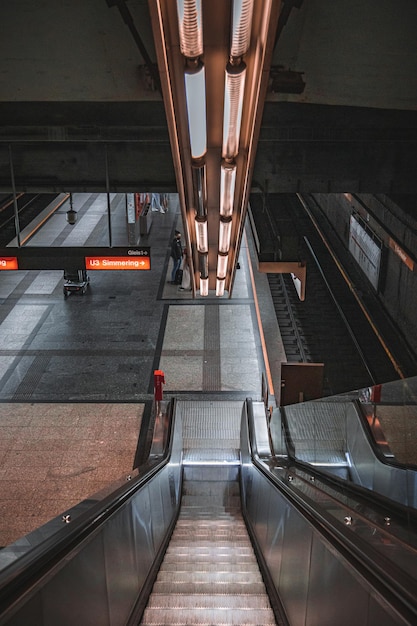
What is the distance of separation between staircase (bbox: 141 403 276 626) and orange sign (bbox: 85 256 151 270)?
9.06 feet

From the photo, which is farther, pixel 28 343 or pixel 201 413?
pixel 28 343

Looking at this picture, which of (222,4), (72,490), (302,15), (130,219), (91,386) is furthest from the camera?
(130,219)

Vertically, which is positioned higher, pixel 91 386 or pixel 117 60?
pixel 117 60

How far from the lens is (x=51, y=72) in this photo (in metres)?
5.86

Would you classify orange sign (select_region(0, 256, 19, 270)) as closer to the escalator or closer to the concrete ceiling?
the concrete ceiling

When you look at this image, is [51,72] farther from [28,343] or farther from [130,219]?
[130,219]

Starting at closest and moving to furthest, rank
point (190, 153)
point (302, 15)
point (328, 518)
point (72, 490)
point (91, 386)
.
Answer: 1. point (328, 518)
2. point (190, 153)
3. point (302, 15)
4. point (72, 490)
5. point (91, 386)

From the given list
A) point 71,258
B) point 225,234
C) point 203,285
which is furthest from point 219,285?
point 225,234

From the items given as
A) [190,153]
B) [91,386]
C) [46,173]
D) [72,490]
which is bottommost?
[72,490]

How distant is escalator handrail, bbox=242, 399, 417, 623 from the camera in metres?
1.79

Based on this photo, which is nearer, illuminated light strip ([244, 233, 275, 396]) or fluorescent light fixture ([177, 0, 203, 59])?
fluorescent light fixture ([177, 0, 203, 59])

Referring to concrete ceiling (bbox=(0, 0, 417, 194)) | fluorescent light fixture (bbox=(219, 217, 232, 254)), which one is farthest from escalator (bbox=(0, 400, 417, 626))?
concrete ceiling (bbox=(0, 0, 417, 194))

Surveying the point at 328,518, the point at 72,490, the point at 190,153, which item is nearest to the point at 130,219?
the point at 72,490

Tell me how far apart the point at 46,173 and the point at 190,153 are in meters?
6.29
